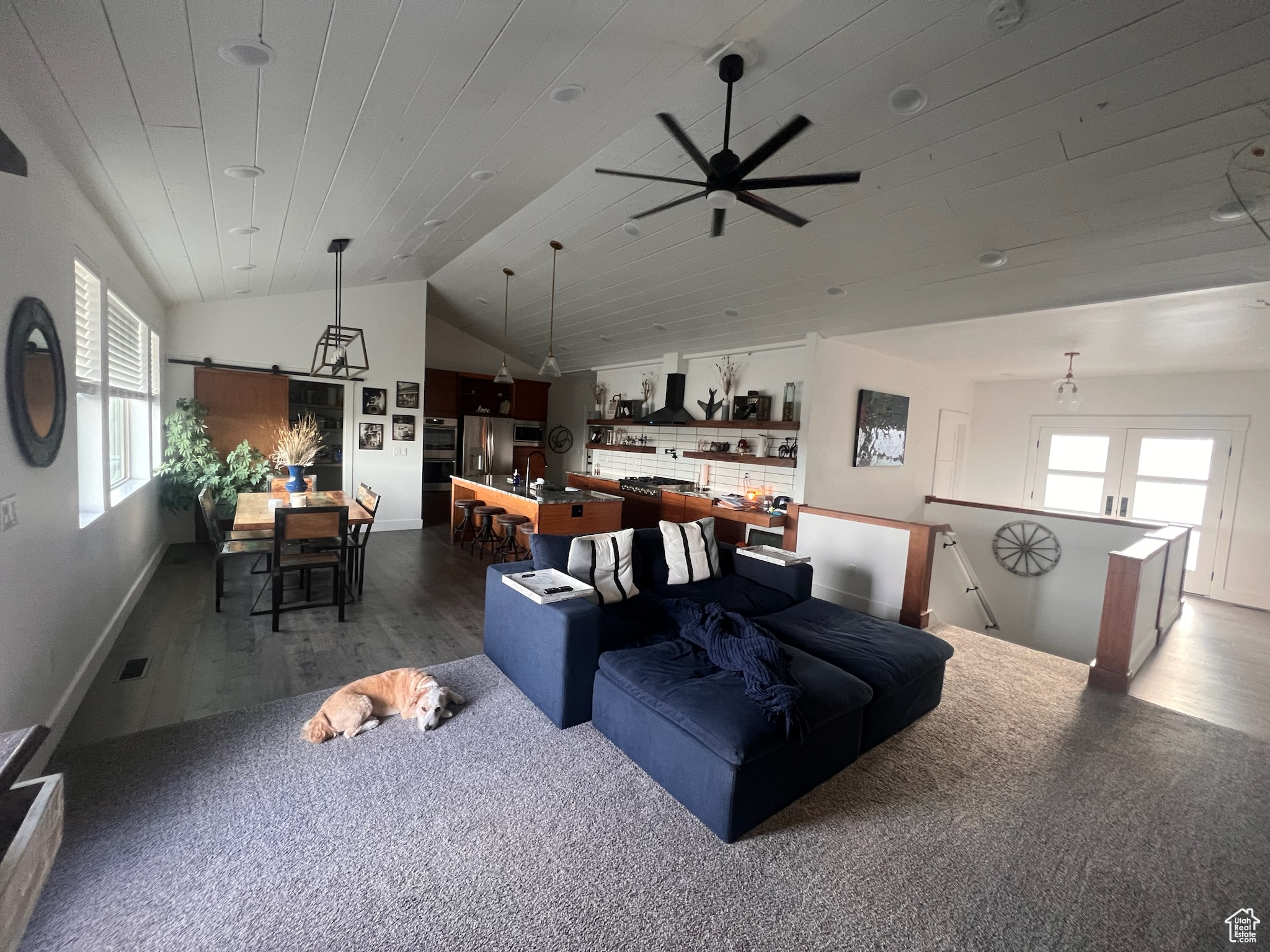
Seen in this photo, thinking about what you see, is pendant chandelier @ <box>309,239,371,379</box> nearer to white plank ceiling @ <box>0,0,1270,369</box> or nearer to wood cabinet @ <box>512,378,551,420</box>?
white plank ceiling @ <box>0,0,1270,369</box>

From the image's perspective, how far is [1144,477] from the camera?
20.9 feet

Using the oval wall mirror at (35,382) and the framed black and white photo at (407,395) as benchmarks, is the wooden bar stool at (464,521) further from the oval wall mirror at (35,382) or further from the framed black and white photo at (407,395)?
the oval wall mirror at (35,382)

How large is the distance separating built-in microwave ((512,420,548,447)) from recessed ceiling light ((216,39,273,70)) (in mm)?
7619

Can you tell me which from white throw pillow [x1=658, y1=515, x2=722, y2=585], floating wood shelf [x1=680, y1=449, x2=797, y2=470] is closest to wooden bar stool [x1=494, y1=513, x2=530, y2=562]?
white throw pillow [x1=658, y1=515, x2=722, y2=585]

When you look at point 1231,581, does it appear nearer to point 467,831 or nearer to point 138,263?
point 467,831

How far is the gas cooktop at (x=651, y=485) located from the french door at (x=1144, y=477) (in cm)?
496

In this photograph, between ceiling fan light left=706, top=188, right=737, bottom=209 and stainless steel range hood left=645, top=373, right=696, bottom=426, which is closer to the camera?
ceiling fan light left=706, top=188, right=737, bottom=209

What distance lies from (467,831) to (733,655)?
128cm

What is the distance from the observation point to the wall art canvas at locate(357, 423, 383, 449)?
22.6 ft

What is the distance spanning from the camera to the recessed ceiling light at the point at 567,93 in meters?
2.51

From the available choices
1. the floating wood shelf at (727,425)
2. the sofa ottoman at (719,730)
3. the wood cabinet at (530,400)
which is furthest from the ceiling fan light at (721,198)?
the wood cabinet at (530,400)

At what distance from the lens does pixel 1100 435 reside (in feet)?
22.0

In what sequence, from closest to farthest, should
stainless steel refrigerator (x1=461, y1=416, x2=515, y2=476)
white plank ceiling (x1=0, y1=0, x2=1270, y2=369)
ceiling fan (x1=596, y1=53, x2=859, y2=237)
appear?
white plank ceiling (x1=0, y1=0, x2=1270, y2=369), ceiling fan (x1=596, y1=53, x2=859, y2=237), stainless steel refrigerator (x1=461, y1=416, x2=515, y2=476)

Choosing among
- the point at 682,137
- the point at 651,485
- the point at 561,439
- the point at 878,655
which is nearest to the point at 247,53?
the point at 682,137
